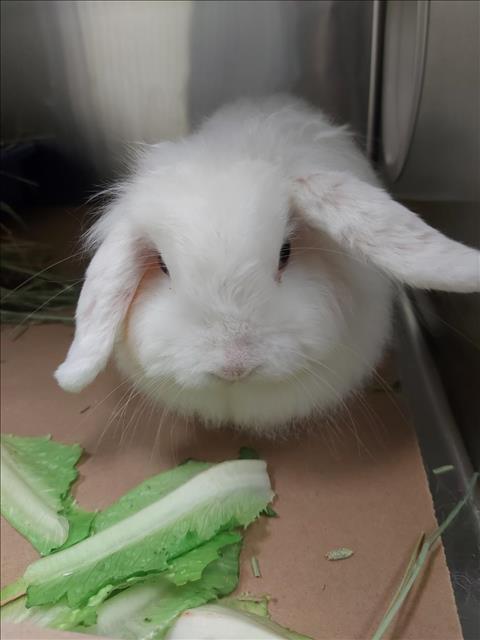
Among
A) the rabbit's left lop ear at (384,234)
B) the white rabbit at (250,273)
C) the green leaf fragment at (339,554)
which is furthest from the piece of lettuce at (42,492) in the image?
the rabbit's left lop ear at (384,234)

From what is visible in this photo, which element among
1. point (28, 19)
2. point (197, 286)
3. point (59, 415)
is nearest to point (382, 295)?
point (197, 286)

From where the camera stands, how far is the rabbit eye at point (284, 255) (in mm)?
1168

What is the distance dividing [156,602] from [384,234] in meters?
0.78

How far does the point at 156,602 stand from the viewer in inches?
46.3

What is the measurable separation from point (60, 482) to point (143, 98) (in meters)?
1.37

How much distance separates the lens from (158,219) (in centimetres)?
114

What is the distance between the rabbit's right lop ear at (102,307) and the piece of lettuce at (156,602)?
402 millimetres

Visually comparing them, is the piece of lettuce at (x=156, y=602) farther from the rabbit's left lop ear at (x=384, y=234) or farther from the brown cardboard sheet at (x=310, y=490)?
the rabbit's left lop ear at (x=384, y=234)

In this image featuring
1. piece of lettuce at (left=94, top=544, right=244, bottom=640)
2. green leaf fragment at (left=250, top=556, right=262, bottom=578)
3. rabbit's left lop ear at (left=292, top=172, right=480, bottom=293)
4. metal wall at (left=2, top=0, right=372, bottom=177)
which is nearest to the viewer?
rabbit's left lop ear at (left=292, top=172, right=480, bottom=293)

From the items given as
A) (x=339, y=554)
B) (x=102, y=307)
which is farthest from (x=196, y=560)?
(x=102, y=307)

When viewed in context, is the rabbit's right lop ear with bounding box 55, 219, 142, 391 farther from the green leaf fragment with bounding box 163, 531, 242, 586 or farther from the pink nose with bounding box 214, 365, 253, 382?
the green leaf fragment with bounding box 163, 531, 242, 586

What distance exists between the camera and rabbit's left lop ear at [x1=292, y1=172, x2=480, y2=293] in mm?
959

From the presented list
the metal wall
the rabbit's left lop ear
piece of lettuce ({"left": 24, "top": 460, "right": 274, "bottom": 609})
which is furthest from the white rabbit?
the metal wall

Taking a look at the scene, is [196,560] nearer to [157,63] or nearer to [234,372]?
[234,372]
